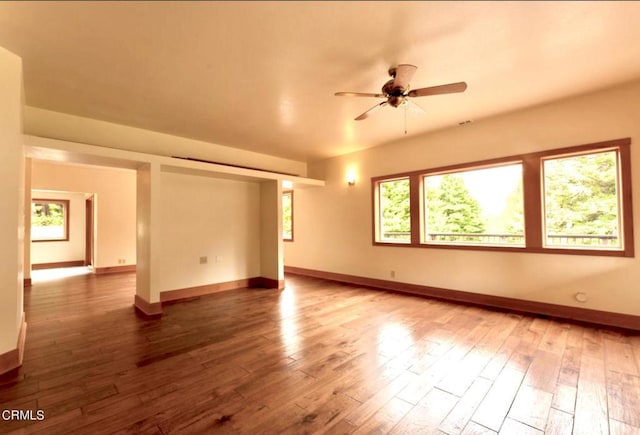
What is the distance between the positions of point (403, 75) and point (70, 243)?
10.8 metres

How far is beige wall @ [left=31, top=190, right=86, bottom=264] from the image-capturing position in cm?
796

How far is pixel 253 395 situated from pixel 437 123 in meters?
4.43

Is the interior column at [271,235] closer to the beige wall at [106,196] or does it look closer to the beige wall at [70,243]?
the beige wall at [106,196]

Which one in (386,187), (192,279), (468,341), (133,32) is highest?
(133,32)

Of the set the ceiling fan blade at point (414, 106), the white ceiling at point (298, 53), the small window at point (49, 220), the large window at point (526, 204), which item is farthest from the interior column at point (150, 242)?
the small window at point (49, 220)

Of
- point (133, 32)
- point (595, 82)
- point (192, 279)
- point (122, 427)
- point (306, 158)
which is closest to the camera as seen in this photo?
point (122, 427)

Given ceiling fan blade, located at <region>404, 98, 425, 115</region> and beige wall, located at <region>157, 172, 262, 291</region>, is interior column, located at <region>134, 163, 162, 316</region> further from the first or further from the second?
ceiling fan blade, located at <region>404, 98, 425, 115</region>

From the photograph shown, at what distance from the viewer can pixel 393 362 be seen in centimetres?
251

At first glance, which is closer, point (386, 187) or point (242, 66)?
point (242, 66)

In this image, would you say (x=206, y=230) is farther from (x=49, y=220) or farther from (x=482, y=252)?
(x=49, y=220)

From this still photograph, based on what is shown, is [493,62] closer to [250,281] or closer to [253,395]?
[253,395]

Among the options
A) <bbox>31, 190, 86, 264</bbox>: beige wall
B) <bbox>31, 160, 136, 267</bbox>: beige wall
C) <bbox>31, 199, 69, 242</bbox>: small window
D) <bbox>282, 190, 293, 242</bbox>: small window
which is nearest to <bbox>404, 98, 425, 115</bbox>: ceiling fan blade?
<bbox>282, 190, 293, 242</bbox>: small window

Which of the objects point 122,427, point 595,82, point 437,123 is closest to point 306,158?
point 437,123

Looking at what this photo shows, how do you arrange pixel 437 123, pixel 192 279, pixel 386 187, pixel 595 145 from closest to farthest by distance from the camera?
pixel 595 145, pixel 437 123, pixel 192 279, pixel 386 187
